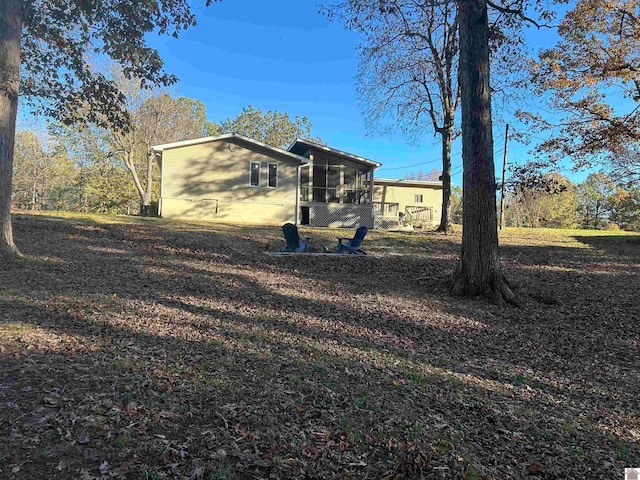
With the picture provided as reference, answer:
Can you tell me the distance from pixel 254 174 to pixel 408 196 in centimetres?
1471

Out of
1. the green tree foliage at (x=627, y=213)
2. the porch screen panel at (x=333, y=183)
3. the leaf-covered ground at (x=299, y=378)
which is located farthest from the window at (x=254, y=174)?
the green tree foliage at (x=627, y=213)

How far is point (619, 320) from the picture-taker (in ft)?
20.3

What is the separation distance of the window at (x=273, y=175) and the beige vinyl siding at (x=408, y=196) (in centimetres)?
1130

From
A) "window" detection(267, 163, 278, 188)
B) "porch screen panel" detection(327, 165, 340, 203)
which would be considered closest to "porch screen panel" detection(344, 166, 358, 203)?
"porch screen panel" detection(327, 165, 340, 203)

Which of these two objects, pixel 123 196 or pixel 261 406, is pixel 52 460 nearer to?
pixel 261 406

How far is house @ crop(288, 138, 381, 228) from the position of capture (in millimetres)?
23312

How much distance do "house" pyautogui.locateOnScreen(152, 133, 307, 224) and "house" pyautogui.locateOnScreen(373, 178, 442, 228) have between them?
30.5ft

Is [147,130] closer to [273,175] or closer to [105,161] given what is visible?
[105,161]

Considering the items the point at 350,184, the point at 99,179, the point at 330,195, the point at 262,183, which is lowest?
the point at 330,195

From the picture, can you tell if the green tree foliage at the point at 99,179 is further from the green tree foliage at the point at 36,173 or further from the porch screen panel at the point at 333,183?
the porch screen panel at the point at 333,183

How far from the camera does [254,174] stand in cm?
2092

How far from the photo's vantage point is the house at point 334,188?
2331 cm

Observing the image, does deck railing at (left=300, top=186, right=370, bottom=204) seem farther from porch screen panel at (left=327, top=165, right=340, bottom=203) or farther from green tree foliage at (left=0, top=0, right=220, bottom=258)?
green tree foliage at (left=0, top=0, right=220, bottom=258)

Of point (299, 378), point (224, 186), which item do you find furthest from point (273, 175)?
point (299, 378)
